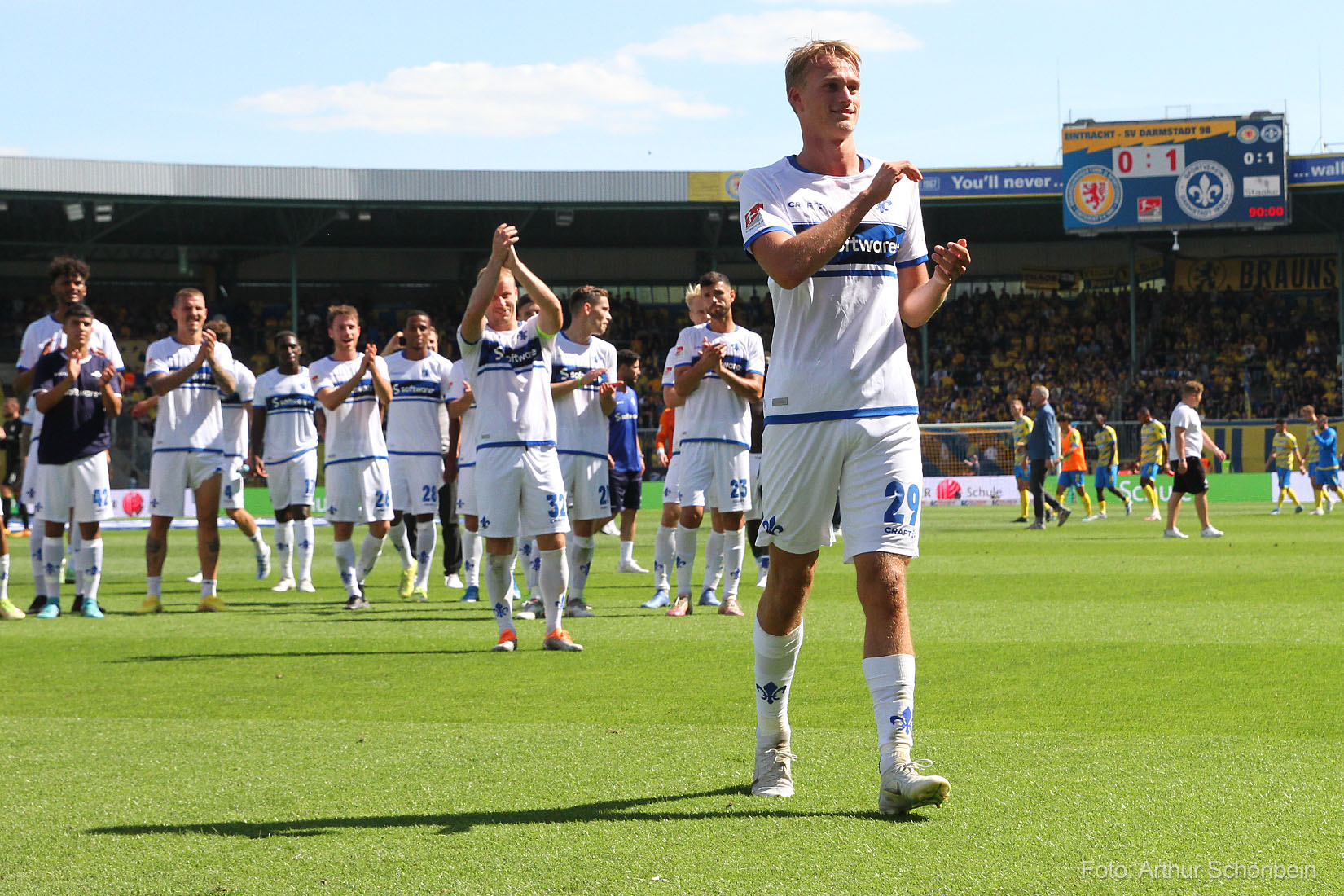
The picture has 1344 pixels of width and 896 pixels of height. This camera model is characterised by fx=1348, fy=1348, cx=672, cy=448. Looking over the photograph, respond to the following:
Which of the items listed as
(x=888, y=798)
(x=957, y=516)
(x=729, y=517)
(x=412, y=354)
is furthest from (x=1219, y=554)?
(x=888, y=798)

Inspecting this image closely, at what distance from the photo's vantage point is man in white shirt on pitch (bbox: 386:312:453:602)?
457 inches

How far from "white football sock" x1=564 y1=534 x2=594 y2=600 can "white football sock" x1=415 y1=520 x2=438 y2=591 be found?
1.94 metres

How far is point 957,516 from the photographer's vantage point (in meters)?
25.4

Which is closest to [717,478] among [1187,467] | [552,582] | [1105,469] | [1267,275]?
[552,582]

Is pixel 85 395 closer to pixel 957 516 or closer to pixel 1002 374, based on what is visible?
pixel 957 516

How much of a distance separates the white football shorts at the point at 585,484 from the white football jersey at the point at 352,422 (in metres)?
2.42

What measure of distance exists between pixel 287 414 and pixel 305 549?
1.27m

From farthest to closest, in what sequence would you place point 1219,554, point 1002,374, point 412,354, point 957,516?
point 1002,374, point 957,516, point 1219,554, point 412,354

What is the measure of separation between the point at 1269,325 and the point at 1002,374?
363 inches

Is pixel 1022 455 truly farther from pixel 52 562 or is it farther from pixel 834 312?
pixel 834 312

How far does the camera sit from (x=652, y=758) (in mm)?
4676

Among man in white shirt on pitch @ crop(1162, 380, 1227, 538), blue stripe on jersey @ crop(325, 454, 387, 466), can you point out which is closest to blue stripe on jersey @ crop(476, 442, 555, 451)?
blue stripe on jersey @ crop(325, 454, 387, 466)

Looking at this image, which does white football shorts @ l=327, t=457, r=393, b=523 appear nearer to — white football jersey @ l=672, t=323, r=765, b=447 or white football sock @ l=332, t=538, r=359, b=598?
white football sock @ l=332, t=538, r=359, b=598

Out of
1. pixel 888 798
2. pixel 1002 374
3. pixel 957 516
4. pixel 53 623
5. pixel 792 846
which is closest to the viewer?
pixel 792 846
